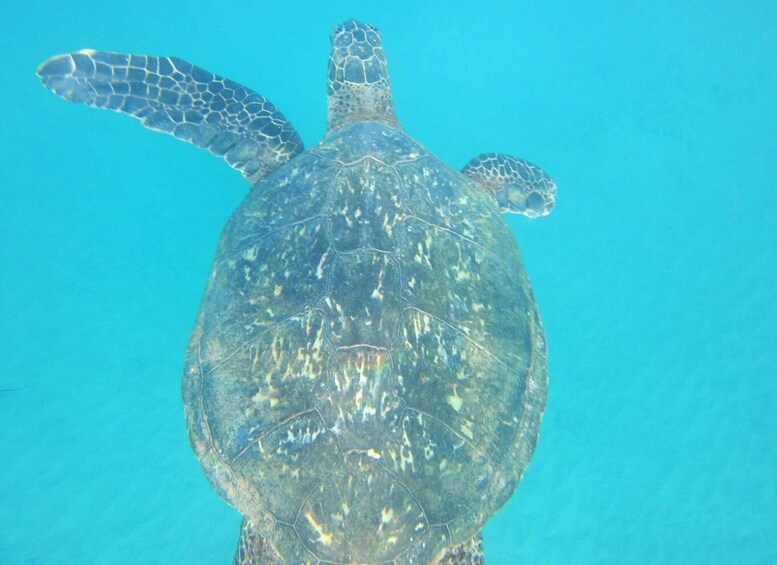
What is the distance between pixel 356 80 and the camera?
16.8ft

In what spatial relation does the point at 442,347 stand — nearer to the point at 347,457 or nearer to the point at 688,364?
the point at 347,457

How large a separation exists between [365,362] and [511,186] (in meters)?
3.36

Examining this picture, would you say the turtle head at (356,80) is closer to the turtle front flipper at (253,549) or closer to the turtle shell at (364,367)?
the turtle shell at (364,367)

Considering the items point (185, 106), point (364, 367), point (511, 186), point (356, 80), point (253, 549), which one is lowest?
point (253, 549)

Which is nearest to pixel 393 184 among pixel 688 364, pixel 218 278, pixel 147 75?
pixel 218 278

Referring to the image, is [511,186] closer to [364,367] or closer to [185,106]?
[364,367]

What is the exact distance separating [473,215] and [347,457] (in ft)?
6.66

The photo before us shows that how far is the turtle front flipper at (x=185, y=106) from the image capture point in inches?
189

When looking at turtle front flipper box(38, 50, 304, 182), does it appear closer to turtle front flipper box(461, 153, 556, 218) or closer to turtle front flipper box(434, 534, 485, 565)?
turtle front flipper box(461, 153, 556, 218)

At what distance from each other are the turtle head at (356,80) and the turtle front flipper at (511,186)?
1.10 meters

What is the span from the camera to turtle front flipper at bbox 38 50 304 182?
15.8ft

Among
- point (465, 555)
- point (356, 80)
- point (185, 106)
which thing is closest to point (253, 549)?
point (465, 555)

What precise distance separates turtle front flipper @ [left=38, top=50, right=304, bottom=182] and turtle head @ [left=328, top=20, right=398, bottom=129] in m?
0.59

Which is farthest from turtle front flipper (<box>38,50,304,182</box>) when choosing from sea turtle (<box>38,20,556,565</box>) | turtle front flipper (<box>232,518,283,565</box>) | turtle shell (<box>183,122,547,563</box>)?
turtle front flipper (<box>232,518,283,565</box>)
